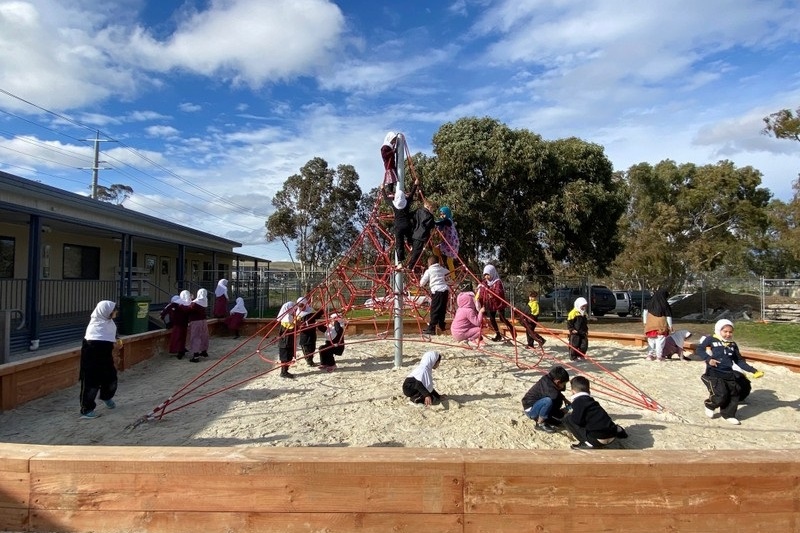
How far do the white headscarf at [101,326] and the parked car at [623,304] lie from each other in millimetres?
24480

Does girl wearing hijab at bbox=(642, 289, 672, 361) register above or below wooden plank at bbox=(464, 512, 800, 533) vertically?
above

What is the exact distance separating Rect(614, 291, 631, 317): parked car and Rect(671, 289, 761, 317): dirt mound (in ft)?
9.61

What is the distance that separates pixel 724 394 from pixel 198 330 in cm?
888

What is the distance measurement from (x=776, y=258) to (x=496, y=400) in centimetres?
4327

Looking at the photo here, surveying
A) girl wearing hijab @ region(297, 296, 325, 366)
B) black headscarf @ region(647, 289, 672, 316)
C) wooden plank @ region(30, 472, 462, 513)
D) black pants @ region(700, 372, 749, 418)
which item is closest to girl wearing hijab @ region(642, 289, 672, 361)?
black headscarf @ region(647, 289, 672, 316)

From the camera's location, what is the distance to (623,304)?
87.1 ft

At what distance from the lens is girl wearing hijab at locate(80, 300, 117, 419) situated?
6.19 metres

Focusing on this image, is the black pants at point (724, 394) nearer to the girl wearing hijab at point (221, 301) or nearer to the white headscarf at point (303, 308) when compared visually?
the white headscarf at point (303, 308)

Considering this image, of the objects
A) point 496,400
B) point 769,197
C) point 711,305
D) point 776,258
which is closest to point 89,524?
point 496,400

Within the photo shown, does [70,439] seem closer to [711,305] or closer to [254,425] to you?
[254,425]

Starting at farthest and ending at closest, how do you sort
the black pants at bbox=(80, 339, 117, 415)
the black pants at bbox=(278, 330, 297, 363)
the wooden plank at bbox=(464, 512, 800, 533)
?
the black pants at bbox=(278, 330, 297, 363)
the black pants at bbox=(80, 339, 117, 415)
the wooden plank at bbox=(464, 512, 800, 533)

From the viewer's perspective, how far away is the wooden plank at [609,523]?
283 cm

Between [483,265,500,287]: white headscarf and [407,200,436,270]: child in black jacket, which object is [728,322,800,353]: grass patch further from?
[407,200,436,270]: child in black jacket

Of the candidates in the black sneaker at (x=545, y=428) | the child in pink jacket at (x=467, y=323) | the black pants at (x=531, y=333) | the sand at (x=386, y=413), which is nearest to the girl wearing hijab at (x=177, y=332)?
the sand at (x=386, y=413)
